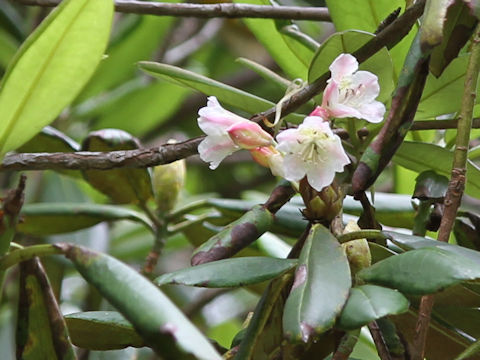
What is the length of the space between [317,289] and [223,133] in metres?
0.19

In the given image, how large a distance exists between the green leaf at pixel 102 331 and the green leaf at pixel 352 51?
27cm

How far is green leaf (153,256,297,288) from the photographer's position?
56cm

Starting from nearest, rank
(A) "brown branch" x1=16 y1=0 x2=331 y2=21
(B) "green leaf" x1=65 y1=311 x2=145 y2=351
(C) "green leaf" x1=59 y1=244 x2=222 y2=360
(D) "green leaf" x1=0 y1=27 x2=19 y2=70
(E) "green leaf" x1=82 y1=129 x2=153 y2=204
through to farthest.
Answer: (C) "green leaf" x1=59 y1=244 x2=222 y2=360, (B) "green leaf" x1=65 y1=311 x2=145 y2=351, (A) "brown branch" x1=16 y1=0 x2=331 y2=21, (E) "green leaf" x1=82 y1=129 x2=153 y2=204, (D) "green leaf" x1=0 y1=27 x2=19 y2=70

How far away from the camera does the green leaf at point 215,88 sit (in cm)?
77

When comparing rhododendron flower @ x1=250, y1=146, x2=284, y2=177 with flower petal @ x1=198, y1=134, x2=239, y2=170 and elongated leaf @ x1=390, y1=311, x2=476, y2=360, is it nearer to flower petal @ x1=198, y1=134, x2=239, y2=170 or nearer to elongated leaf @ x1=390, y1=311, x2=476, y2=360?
flower petal @ x1=198, y1=134, x2=239, y2=170

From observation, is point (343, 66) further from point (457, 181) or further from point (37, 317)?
point (37, 317)

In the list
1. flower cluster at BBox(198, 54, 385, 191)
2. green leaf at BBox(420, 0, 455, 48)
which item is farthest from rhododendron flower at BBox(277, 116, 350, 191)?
green leaf at BBox(420, 0, 455, 48)

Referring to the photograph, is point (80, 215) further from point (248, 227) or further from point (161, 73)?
point (248, 227)

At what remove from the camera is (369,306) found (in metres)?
0.51

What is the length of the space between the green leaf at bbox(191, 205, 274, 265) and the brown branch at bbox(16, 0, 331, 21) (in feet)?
1.05

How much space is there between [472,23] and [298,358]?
0.92ft

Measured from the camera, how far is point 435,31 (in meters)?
0.56

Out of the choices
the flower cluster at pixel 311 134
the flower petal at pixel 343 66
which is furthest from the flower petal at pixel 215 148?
the flower petal at pixel 343 66

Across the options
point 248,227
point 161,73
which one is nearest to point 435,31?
point 248,227
